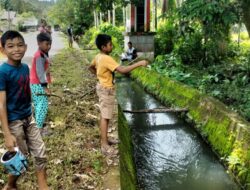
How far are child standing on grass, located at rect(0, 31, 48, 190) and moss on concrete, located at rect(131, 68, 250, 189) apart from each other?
3.37 m

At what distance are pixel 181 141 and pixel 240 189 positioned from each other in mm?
2391

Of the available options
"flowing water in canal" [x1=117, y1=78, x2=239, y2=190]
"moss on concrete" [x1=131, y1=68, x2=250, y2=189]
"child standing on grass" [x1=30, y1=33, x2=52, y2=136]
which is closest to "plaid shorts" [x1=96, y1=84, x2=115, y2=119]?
"child standing on grass" [x1=30, y1=33, x2=52, y2=136]

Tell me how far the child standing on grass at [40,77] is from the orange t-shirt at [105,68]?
99cm

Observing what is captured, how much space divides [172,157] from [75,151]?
2.55 meters

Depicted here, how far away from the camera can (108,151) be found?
207 inches

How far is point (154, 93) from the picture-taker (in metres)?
12.3

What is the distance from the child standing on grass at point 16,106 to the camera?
3.47 meters

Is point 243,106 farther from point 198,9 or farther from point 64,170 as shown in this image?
point 64,170

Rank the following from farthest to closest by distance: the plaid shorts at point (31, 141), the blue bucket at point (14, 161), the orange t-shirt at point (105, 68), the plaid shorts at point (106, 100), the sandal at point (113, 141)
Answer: the sandal at point (113, 141), the plaid shorts at point (106, 100), the orange t-shirt at point (105, 68), the plaid shorts at point (31, 141), the blue bucket at point (14, 161)

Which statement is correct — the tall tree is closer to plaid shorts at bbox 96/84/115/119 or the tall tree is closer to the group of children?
plaid shorts at bbox 96/84/115/119

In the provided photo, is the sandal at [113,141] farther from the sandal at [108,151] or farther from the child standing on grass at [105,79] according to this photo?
the sandal at [108,151]

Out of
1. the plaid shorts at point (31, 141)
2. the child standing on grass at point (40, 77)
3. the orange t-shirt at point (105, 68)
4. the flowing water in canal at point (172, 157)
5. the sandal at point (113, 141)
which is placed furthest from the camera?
the flowing water in canal at point (172, 157)

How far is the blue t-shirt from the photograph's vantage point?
11.5 ft

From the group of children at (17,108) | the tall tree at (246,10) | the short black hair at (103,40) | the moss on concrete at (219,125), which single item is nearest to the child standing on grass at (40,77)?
the short black hair at (103,40)
